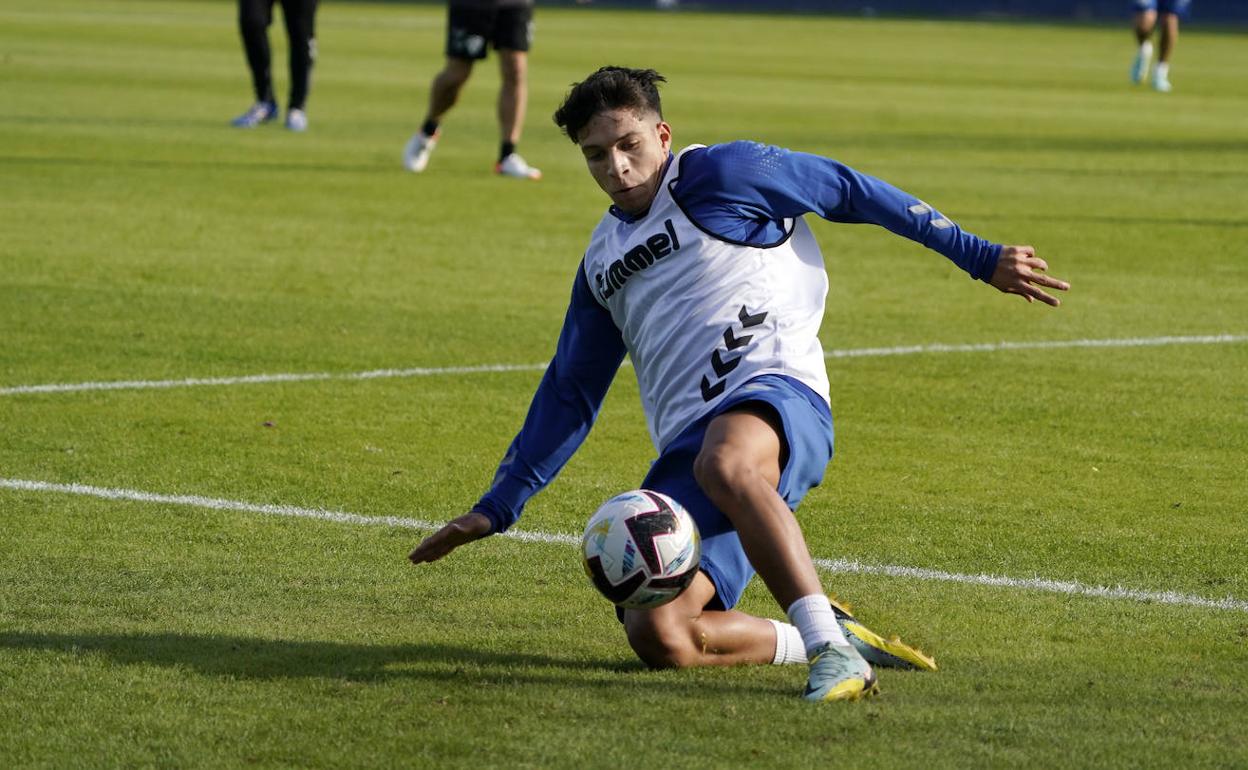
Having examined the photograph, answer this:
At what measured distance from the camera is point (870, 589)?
564 centimetres

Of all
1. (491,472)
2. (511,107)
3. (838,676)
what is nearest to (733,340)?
(838,676)

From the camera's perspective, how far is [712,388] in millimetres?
5047

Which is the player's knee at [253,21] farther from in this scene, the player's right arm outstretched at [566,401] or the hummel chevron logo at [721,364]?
the hummel chevron logo at [721,364]

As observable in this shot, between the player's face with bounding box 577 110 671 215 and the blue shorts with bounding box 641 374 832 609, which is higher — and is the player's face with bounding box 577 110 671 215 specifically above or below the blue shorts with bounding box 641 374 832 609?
above

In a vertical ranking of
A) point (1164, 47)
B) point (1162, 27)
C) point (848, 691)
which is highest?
point (848, 691)

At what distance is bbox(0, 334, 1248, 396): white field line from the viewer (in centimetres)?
834

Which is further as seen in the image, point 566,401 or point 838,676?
point 566,401

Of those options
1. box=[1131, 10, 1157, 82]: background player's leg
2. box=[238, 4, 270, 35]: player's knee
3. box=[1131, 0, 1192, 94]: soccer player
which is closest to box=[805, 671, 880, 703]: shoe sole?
box=[238, 4, 270, 35]: player's knee

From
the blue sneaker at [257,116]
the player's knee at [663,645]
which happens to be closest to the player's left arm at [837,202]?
the player's knee at [663,645]

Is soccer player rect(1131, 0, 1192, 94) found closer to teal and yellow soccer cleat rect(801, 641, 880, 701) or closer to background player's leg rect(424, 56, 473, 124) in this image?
background player's leg rect(424, 56, 473, 124)

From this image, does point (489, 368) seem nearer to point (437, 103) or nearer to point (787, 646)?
point (787, 646)

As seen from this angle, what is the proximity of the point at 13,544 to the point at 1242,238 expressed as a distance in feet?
30.9

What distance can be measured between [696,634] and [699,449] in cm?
45

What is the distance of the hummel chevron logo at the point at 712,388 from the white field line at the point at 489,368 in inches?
150
